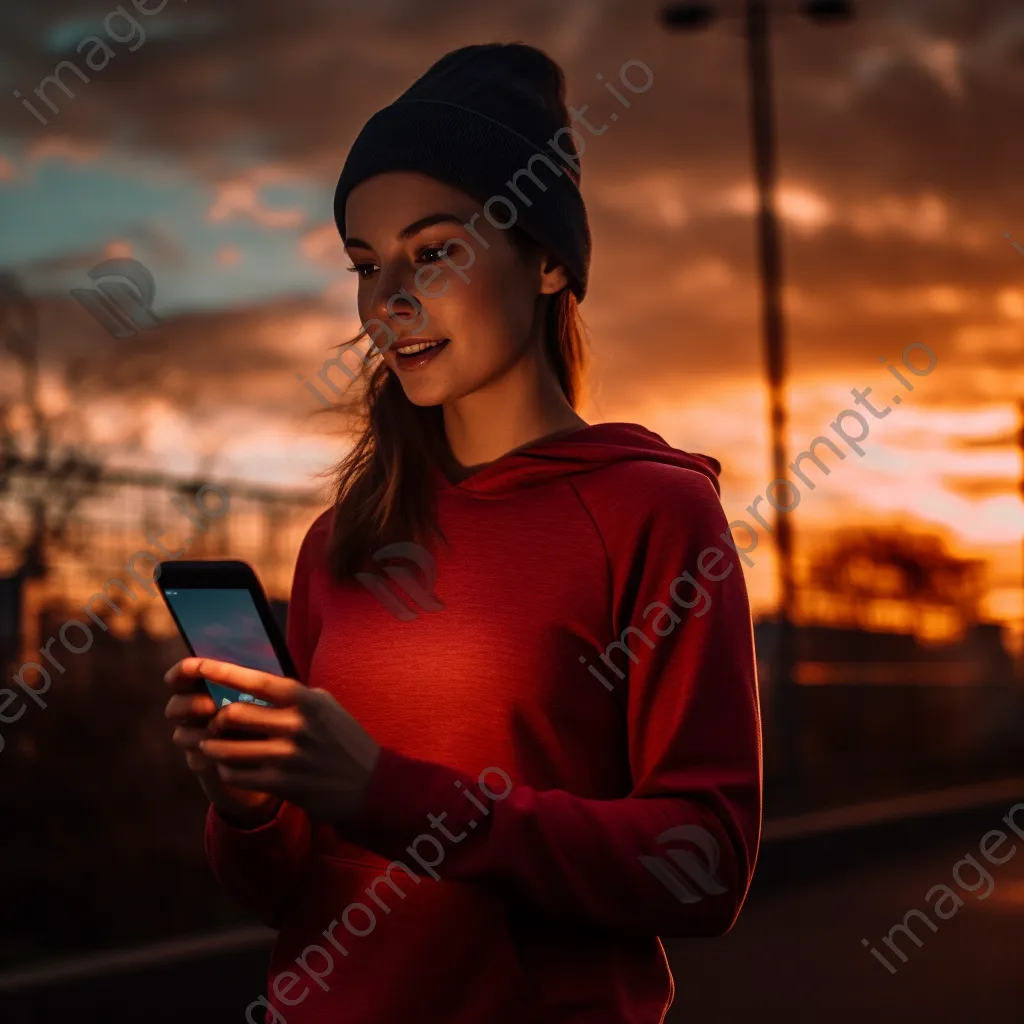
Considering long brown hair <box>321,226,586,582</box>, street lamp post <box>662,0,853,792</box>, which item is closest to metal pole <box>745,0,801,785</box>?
street lamp post <box>662,0,853,792</box>

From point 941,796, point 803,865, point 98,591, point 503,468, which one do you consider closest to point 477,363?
point 503,468

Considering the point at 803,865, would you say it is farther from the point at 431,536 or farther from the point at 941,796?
the point at 431,536

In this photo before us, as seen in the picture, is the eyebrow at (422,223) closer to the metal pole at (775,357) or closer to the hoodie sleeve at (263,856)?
the hoodie sleeve at (263,856)

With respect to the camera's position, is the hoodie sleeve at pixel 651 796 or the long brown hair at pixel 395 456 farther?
the long brown hair at pixel 395 456

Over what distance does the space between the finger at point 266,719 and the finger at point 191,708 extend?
8.0 inches

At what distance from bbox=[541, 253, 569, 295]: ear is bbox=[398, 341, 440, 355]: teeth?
241 mm

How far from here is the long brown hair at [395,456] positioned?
87.3 inches

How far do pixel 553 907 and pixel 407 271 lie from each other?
0.87m

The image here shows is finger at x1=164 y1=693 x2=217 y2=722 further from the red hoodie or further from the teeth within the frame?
the teeth

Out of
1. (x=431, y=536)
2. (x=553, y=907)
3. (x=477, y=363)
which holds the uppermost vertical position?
(x=477, y=363)

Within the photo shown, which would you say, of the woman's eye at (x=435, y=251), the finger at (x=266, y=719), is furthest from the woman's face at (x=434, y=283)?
the finger at (x=266, y=719)

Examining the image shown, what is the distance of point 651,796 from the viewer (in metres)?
1.90

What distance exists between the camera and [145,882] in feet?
26.4

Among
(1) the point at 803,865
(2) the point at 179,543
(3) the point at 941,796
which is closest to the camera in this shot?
(2) the point at 179,543
